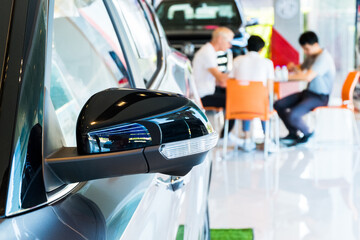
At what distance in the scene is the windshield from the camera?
28.3ft

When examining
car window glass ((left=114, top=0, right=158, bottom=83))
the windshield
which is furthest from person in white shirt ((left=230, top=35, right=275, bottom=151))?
car window glass ((left=114, top=0, right=158, bottom=83))

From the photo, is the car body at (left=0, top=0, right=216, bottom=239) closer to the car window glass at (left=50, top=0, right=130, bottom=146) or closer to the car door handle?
the car window glass at (left=50, top=0, right=130, bottom=146)

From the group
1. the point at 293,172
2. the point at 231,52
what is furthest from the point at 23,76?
the point at 231,52

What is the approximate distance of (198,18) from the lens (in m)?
8.73

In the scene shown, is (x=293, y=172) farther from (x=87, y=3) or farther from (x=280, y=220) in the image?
(x=87, y=3)

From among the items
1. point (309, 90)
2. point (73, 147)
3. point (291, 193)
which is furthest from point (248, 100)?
point (73, 147)

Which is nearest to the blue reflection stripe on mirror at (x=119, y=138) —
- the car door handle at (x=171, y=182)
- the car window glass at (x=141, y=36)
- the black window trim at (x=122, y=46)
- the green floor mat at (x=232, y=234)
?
the car door handle at (x=171, y=182)

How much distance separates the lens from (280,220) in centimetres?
376

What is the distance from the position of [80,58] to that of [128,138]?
1.69 feet

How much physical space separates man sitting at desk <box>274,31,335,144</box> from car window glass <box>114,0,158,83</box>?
4.67 meters

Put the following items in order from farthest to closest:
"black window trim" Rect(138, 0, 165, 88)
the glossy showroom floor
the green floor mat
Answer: the glossy showroom floor < the green floor mat < "black window trim" Rect(138, 0, 165, 88)

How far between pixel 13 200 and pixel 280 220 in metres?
3.24

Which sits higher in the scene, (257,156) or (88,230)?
(88,230)

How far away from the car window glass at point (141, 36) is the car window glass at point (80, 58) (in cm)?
21
